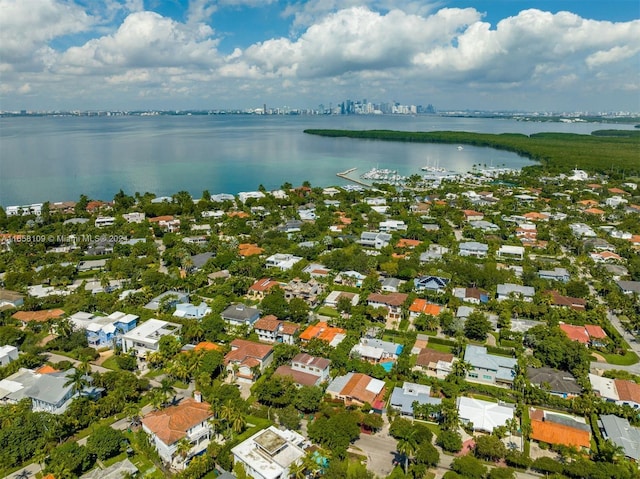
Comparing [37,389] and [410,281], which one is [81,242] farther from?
[410,281]

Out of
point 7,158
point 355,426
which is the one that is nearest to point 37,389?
point 355,426

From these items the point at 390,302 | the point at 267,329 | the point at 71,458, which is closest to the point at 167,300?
the point at 267,329

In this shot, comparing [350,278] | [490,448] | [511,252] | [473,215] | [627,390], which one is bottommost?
[627,390]

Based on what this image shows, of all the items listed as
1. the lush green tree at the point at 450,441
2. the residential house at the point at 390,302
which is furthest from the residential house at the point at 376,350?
the lush green tree at the point at 450,441

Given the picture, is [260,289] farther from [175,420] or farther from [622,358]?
[622,358]

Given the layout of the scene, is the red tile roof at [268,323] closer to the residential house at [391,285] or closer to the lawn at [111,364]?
the lawn at [111,364]

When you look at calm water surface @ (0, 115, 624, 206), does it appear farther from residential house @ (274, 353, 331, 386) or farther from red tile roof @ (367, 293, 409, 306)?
residential house @ (274, 353, 331, 386)

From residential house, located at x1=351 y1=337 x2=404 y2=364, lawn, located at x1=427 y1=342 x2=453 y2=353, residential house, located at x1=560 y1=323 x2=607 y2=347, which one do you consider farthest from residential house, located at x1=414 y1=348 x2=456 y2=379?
residential house, located at x1=560 y1=323 x2=607 y2=347
